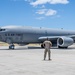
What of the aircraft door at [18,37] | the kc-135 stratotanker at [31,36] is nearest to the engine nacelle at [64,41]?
the kc-135 stratotanker at [31,36]

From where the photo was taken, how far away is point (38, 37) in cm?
4062

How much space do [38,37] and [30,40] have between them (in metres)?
1.61
